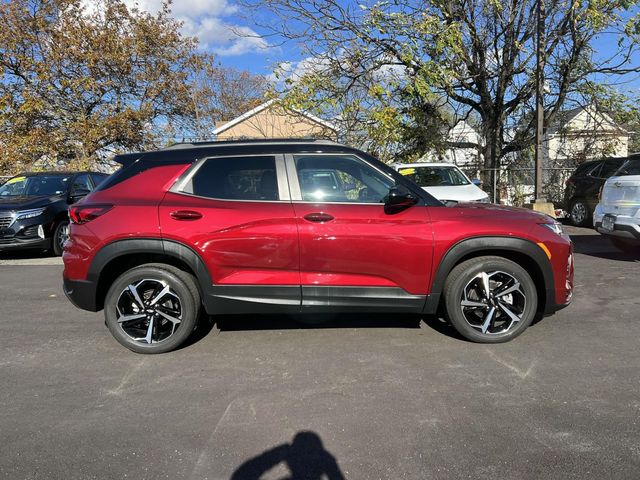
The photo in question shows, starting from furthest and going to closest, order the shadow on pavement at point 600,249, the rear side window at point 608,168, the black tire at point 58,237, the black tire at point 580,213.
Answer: the black tire at point 580,213
the rear side window at point 608,168
the black tire at point 58,237
the shadow on pavement at point 600,249

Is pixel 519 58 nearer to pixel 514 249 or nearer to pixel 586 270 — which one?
pixel 586 270

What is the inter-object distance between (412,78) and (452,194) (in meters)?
4.90

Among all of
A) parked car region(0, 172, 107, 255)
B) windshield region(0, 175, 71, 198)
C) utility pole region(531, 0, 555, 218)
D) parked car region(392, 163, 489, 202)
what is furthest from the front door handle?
utility pole region(531, 0, 555, 218)

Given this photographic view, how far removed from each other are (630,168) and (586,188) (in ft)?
6.16

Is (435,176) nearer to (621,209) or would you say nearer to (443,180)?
(443,180)

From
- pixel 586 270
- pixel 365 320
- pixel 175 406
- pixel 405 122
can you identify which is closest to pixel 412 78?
pixel 405 122

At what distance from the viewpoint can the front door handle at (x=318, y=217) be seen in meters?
3.84

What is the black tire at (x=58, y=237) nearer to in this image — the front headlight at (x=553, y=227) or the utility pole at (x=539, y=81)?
the front headlight at (x=553, y=227)

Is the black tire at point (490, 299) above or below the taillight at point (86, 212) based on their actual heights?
below

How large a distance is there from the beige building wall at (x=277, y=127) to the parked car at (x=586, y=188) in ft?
23.4

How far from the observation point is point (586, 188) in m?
11.6

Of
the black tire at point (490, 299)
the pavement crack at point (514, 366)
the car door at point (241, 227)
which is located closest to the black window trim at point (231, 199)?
the car door at point (241, 227)

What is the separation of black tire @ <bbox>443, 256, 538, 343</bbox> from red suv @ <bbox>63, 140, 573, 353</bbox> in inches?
0.4

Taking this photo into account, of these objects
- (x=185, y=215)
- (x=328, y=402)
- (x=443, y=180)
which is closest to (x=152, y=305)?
(x=185, y=215)
